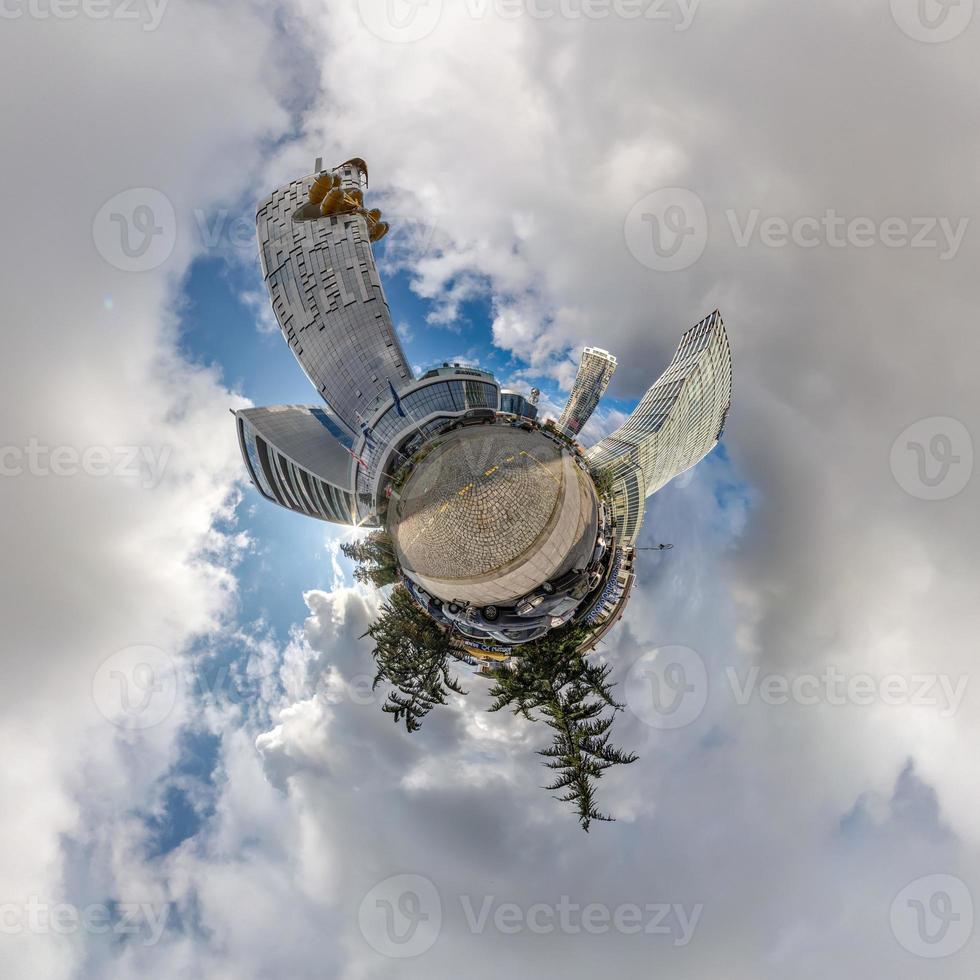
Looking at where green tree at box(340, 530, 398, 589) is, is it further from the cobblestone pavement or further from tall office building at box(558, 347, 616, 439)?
tall office building at box(558, 347, 616, 439)

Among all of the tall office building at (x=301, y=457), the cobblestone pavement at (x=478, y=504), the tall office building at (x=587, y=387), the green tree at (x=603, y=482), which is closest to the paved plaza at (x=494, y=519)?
the cobblestone pavement at (x=478, y=504)

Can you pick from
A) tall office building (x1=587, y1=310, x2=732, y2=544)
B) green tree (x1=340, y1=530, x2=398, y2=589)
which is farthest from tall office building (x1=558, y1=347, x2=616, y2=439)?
green tree (x1=340, y1=530, x2=398, y2=589)

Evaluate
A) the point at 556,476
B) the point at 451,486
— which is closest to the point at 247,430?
the point at 451,486

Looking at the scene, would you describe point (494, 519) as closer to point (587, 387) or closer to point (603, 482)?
point (603, 482)

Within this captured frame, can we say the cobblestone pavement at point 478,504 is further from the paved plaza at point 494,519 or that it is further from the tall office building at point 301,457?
the tall office building at point 301,457

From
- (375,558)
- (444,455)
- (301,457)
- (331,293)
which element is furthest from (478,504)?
(331,293)

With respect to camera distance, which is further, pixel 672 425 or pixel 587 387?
pixel 587 387
